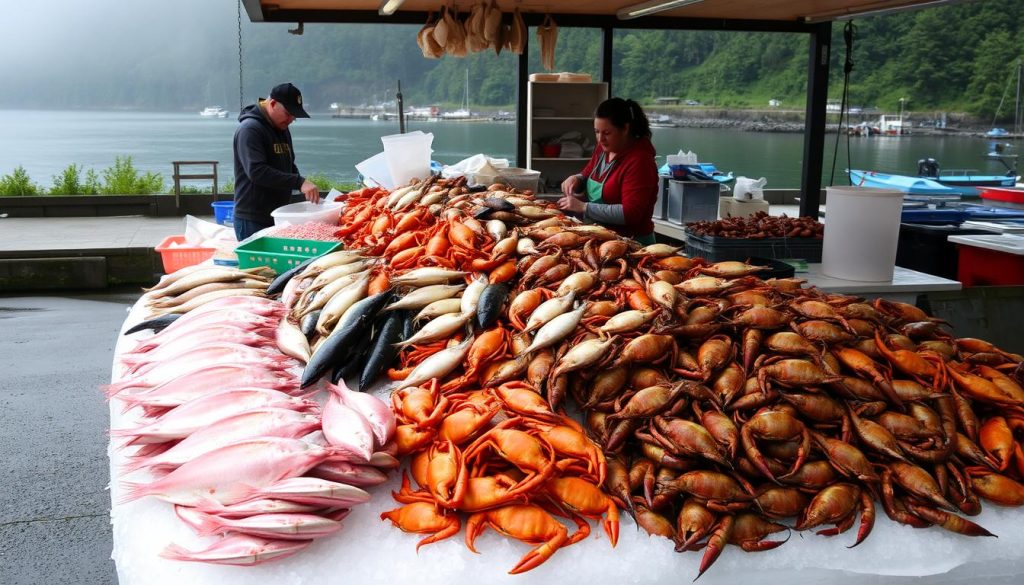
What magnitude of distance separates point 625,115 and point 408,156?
1639 millimetres

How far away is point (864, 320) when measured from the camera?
2.35m

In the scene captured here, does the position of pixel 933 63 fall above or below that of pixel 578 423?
above

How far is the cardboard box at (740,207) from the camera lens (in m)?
9.52

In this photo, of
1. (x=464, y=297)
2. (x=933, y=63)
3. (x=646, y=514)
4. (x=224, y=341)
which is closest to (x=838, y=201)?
(x=464, y=297)

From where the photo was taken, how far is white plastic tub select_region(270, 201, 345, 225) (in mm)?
4621

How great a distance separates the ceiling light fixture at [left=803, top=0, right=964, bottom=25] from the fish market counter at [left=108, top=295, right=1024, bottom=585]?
5.53m

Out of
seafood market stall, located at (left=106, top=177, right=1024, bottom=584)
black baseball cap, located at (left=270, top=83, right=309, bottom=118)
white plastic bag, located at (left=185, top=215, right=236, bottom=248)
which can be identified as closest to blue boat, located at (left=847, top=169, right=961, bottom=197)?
black baseball cap, located at (left=270, top=83, right=309, bottom=118)

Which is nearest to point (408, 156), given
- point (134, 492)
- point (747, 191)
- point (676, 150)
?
point (134, 492)

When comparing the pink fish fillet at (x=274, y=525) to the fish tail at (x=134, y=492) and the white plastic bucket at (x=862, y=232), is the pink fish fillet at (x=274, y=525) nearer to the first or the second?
the fish tail at (x=134, y=492)

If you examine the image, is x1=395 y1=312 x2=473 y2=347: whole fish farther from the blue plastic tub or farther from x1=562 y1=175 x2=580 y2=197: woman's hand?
the blue plastic tub

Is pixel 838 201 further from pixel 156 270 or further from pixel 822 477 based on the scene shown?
pixel 156 270

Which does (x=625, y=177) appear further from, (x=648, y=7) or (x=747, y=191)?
(x=747, y=191)

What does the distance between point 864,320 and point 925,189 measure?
2120 cm

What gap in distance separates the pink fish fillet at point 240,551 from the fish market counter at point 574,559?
0.03 meters
